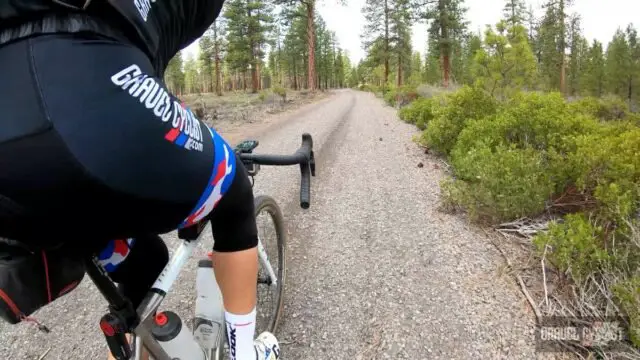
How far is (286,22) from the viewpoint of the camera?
102 feet

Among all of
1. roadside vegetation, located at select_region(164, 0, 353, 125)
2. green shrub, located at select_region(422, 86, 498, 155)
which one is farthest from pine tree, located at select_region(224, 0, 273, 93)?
green shrub, located at select_region(422, 86, 498, 155)

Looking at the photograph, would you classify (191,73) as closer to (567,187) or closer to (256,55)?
(256,55)

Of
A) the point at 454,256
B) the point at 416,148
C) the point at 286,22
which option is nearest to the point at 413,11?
the point at 286,22

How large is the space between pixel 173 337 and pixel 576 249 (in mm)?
2394

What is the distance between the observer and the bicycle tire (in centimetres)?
203

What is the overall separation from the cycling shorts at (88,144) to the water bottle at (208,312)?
0.71 meters

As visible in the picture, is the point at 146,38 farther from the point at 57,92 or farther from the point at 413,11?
the point at 413,11

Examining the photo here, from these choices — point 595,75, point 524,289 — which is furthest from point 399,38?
point 524,289

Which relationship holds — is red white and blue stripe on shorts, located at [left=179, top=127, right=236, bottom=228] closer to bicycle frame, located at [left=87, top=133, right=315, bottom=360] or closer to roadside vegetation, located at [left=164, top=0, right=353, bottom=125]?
bicycle frame, located at [left=87, top=133, right=315, bottom=360]

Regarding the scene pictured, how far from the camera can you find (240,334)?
134 centimetres

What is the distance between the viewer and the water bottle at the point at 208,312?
4.98ft

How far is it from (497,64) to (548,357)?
9.23 m

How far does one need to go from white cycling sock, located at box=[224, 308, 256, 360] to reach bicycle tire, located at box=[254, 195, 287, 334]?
691 millimetres

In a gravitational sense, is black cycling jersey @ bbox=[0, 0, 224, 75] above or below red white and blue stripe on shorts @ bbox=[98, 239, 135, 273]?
above
